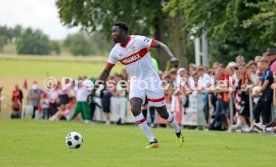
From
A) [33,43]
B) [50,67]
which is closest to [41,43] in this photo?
[33,43]

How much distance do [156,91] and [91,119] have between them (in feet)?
62.2

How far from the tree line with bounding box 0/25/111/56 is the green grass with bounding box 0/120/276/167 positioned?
59.1 meters

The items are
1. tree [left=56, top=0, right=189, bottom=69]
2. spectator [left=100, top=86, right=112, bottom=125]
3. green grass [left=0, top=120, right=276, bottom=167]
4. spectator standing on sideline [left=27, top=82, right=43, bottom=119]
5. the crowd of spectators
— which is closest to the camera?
green grass [left=0, top=120, right=276, bottom=167]

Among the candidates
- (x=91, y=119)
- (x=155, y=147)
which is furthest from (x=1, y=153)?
(x=91, y=119)

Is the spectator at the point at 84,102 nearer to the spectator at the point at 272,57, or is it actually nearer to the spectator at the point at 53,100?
the spectator at the point at 53,100

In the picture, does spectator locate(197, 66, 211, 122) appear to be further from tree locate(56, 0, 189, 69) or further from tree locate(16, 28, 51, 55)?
tree locate(16, 28, 51, 55)

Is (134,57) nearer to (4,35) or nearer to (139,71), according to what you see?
(139,71)

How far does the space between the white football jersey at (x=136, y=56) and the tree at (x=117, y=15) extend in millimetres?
25127

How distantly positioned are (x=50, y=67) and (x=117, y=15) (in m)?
45.2

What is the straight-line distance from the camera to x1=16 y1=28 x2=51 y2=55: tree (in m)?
104

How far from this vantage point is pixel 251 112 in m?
24.8

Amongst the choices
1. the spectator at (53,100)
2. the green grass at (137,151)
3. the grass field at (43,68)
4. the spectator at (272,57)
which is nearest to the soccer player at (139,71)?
the green grass at (137,151)

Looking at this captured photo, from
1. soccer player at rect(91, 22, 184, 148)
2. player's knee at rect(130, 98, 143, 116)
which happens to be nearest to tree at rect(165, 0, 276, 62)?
soccer player at rect(91, 22, 184, 148)

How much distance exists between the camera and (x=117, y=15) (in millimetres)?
45000
